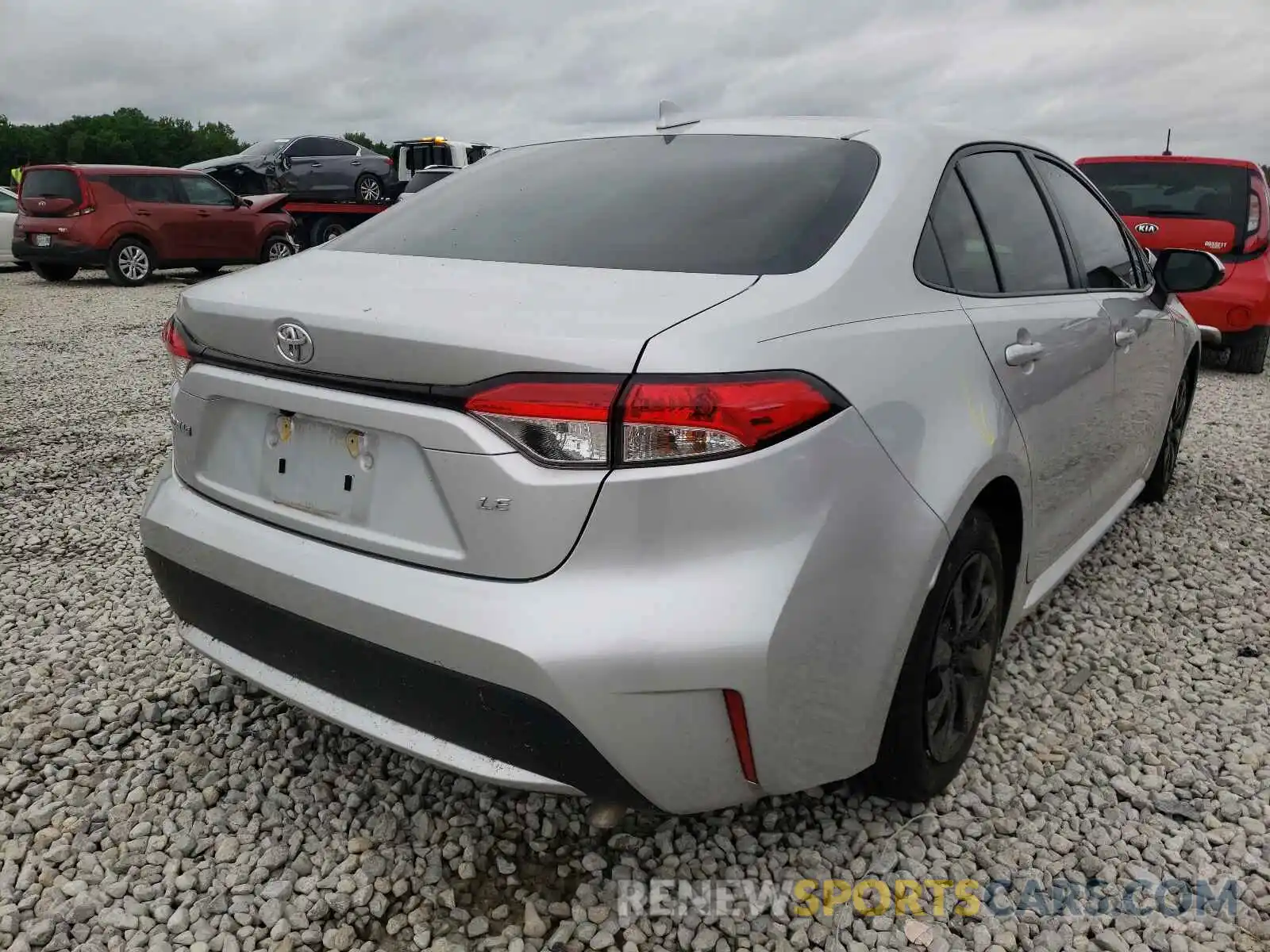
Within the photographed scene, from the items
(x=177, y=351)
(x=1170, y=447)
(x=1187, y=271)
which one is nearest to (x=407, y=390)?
(x=177, y=351)

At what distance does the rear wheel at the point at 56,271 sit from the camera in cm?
1364

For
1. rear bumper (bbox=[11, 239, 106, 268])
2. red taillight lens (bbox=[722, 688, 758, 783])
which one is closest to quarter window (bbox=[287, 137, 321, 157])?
rear bumper (bbox=[11, 239, 106, 268])

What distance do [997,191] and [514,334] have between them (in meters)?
1.61

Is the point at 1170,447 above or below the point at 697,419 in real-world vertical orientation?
below

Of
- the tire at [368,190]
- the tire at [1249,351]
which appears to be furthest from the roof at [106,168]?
the tire at [1249,351]

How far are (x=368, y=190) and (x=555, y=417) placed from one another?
17.9 meters

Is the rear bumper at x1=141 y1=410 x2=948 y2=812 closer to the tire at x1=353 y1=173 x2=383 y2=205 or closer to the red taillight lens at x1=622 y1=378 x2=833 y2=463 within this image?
the red taillight lens at x1=622 y1=378 x2=833 y2=463

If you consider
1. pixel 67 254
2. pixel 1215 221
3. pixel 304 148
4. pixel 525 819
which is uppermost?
pixel 304 148

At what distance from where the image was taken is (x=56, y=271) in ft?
45.9

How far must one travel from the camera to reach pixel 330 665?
1890 millimetres

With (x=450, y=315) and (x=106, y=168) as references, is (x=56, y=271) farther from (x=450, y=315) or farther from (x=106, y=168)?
(x=450, y=315)

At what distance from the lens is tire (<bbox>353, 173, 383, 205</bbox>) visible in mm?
17953

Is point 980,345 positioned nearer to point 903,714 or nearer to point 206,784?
point 903,714

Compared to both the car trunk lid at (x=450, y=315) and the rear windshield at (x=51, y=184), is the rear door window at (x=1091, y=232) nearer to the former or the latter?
the car trunk lid at (x=450, y=315)
